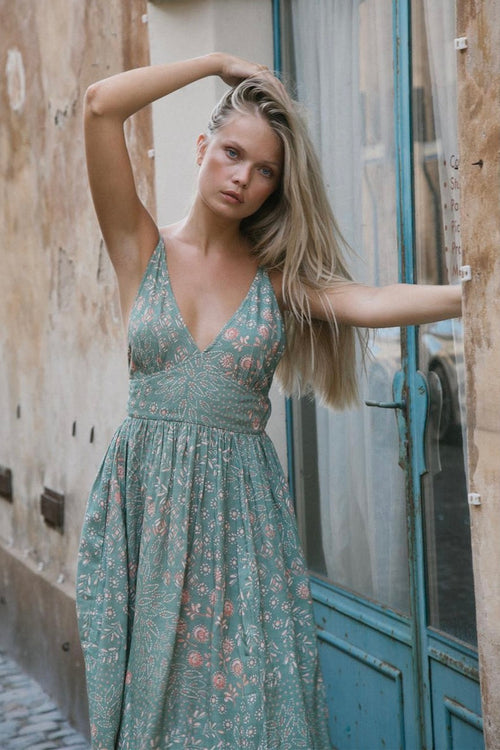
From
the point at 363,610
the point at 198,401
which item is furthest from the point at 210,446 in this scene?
the point at 363,610

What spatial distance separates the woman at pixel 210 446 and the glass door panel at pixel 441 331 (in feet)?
1.83

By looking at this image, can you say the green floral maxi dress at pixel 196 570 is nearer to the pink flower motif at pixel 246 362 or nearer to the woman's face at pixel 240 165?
the pink flower motif at pixel 246 362

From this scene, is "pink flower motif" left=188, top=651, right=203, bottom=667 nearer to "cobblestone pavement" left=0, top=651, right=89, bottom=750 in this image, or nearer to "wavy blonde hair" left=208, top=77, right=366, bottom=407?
"wavy blonde hair" left=208, top=77, right=366, bottom=407

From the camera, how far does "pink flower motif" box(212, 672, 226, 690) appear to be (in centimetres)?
262

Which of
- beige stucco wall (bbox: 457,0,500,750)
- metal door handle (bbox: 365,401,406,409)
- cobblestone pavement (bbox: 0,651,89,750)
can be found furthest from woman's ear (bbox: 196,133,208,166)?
cobblestone pavement (bbox: 0,651,89,750)

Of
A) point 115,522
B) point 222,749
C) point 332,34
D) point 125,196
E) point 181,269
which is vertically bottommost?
point 222,749

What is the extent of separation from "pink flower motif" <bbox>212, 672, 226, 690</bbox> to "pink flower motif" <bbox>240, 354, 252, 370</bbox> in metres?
0.74

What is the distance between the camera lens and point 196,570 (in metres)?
2.64

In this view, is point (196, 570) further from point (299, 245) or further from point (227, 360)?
point (299, 245)

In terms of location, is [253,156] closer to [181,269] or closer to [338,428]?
[181,269]

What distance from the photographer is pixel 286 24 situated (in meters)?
3.87

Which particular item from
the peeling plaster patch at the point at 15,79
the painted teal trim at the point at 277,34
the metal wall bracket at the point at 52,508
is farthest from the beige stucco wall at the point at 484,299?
the peeling plaster patch at the point at 15,79

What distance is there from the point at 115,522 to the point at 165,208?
1633mm

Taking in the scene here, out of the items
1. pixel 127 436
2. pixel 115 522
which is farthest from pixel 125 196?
pixel 115 522
